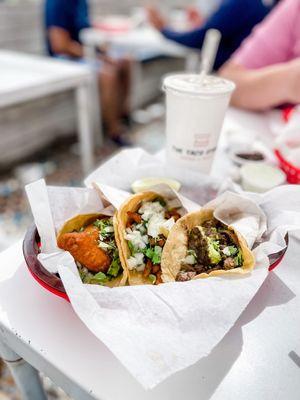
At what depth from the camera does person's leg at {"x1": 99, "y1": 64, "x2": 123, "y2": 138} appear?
148 inches

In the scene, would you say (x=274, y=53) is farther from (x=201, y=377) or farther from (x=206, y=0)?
(x=206, y=0)

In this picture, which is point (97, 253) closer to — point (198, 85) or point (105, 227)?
point (105, 227)

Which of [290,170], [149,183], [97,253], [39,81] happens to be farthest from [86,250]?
[39,81]

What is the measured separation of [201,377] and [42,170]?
2911 millimetres

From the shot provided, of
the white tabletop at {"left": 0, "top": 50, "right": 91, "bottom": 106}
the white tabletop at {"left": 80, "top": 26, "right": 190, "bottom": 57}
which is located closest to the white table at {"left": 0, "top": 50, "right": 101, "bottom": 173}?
the white tabletop at {"left": 0, "top": 50, "right": 91, "bottom": 106}

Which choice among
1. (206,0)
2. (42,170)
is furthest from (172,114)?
(206,0)

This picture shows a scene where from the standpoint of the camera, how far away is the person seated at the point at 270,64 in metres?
1.42

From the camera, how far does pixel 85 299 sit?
559mm

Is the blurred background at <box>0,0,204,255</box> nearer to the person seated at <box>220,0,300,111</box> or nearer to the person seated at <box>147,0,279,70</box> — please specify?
the person seated at <box>147,0,279,70</box>

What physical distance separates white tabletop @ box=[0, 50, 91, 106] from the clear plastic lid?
125 centimetres

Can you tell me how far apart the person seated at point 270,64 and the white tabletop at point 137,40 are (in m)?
1.52

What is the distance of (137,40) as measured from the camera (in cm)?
318

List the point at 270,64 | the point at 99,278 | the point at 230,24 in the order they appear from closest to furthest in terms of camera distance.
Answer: the point at 99,278 < the point at 270,64 < the point at 230,24

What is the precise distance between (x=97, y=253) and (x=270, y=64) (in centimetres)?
145
